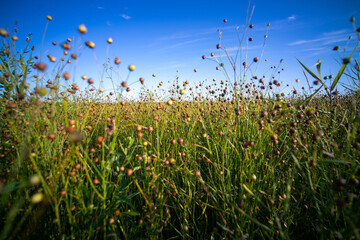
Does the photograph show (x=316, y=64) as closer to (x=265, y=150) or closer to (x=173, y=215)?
(x=265, y=150)

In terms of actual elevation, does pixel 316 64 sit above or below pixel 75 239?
above

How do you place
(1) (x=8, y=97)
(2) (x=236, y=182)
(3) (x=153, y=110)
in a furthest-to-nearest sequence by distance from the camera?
(3) (x=153, y=110) < (1) (x=8, y=97) < (2) (x=236, y=182)

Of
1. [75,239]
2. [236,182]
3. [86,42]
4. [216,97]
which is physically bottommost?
[75,239]

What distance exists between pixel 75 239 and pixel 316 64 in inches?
94.4

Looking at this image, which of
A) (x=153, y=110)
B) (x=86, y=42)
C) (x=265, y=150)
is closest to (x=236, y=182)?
(x=265, y=150)

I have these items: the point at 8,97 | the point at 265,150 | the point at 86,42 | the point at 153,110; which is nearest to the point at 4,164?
the point at 8,97

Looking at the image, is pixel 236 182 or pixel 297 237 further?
pixel 236 182

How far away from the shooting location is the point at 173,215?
56.3 inches

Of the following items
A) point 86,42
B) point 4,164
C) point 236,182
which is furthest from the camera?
point 236,182

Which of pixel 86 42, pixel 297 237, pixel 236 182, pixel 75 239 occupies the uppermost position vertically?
pixel 86 42

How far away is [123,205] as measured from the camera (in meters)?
1.30

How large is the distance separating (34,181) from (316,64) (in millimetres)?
2257

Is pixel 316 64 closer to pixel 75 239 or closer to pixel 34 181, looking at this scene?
pixel 34 181

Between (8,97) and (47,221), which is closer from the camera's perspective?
(47,221)
